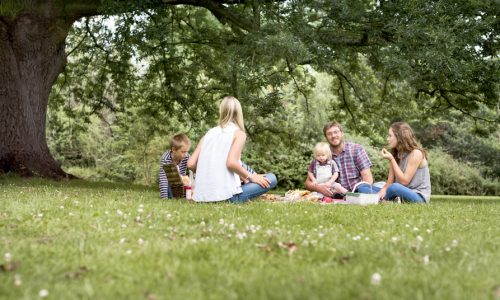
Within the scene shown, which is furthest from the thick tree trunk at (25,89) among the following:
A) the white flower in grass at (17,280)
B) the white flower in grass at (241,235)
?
the white flower in grass at (17,280)

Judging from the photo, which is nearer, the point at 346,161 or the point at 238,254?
the point at 238,254

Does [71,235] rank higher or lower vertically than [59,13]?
lower

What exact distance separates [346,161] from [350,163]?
0.27ft

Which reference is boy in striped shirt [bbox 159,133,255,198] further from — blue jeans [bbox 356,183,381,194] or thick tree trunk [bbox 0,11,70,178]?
thick tree trunk [bbox 0,11,70,178]

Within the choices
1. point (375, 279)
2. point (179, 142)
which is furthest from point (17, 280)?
point (179, 142)

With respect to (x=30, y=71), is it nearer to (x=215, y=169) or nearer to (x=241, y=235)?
(x=215, y=169)

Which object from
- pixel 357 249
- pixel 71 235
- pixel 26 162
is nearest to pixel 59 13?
pixel 26 162

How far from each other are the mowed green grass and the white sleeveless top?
1408 millimetres

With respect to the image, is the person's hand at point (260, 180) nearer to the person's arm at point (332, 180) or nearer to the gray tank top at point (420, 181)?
the person's arm at point (332, 180)

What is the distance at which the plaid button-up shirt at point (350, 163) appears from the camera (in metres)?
9.88

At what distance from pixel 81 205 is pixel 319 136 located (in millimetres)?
21049

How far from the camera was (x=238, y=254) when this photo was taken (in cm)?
388

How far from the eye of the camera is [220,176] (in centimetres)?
773

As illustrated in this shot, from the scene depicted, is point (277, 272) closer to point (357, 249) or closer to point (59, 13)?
point (357, 249)
